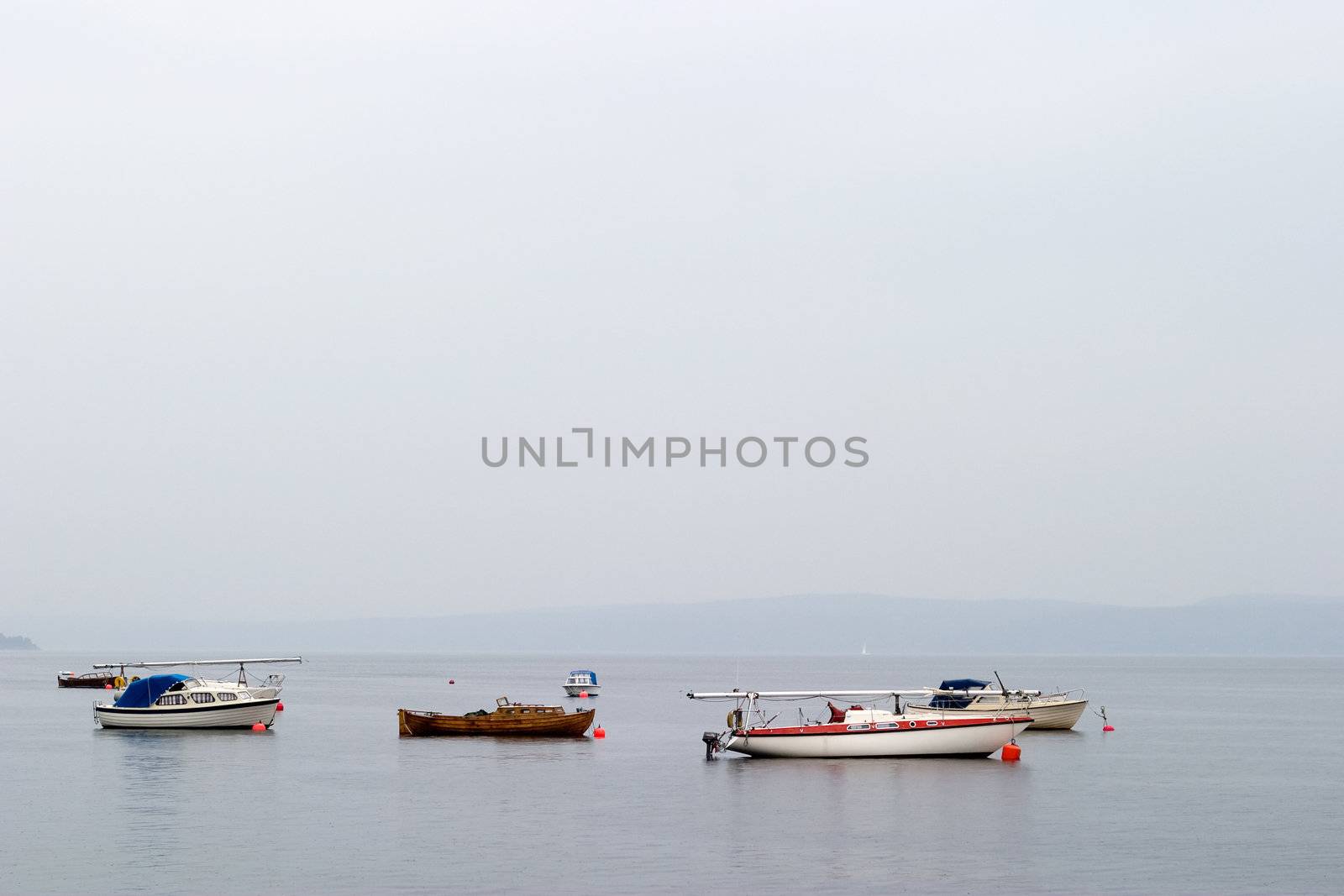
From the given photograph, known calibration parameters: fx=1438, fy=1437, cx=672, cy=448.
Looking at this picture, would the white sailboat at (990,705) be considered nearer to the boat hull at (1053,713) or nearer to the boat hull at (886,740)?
the boat hull at (1053,713)

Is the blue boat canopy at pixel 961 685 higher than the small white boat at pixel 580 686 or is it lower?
higher

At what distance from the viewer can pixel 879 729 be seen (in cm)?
7600

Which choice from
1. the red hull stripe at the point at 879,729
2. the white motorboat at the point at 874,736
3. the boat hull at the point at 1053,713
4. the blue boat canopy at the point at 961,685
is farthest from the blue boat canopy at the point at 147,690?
the boat hull at the point at 1053,713

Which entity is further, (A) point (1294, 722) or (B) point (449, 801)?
(A) point (1294, 722)

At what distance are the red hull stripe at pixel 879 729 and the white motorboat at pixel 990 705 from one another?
2.36m

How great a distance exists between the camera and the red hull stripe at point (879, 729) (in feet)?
250

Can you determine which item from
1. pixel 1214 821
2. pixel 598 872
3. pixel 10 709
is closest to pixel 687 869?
pixel 598 872

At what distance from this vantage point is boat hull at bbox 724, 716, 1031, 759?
76.7m

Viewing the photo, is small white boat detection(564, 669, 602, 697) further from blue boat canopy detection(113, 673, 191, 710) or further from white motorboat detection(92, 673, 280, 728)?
blue boat canopy detection(113, 673, 191, 710)

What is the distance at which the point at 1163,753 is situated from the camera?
319ft

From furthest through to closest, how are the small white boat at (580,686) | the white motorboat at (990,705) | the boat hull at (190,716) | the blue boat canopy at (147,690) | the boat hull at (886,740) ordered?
the small white boat at (580,686) < the blue boat canopy at (147,690) < the boat hull at (190,716) < the white motorboat at (990,705) < the boat hull at (886,740)

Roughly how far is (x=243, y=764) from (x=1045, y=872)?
50.0m

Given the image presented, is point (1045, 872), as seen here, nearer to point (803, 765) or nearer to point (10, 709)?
point (803, 765)

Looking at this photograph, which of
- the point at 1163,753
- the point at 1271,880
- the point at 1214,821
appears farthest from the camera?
the point at 1163,753
